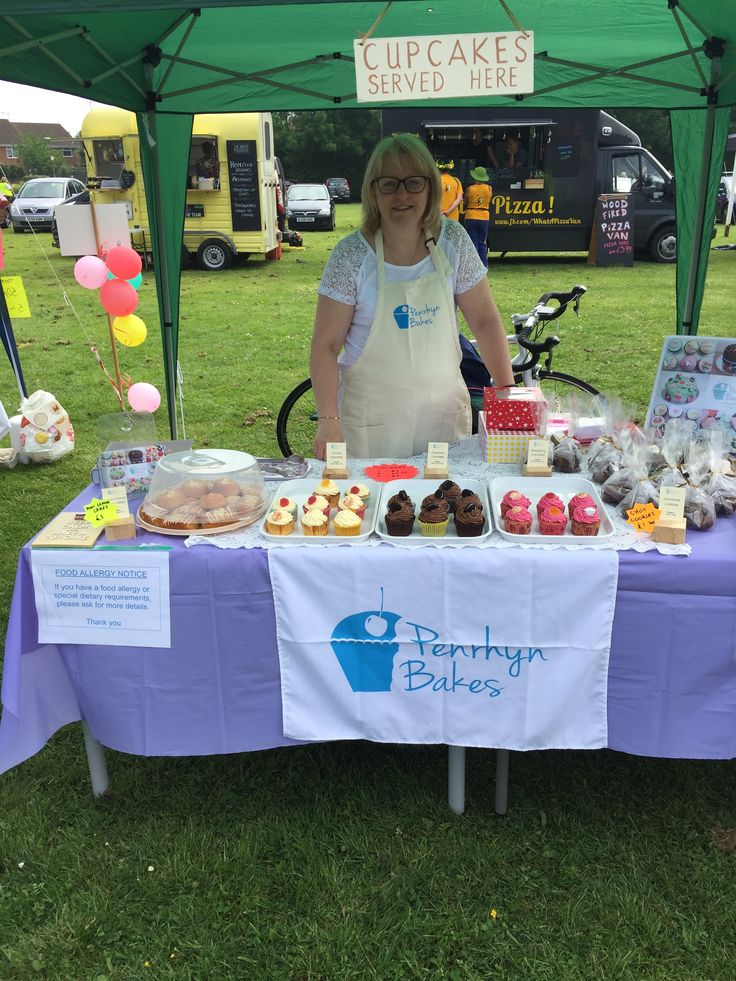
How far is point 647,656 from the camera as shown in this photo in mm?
1856

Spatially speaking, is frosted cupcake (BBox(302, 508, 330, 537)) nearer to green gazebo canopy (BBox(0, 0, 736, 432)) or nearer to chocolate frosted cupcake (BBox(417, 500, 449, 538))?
chocolate frosted cupcake (BBox(417, 500, 449, 538))

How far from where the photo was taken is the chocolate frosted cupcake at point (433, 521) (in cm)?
187

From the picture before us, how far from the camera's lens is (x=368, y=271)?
2.58 m

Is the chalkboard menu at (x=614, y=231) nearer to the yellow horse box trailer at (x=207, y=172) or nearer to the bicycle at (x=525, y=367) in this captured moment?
the yellow horse box trailer at (x=207, y=172)

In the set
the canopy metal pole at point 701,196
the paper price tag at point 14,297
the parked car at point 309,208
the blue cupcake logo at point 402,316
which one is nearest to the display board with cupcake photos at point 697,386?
the blue cupcake logo at point 402,316

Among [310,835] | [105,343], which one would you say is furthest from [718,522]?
[105,343]

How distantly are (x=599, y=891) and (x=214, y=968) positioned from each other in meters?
0.99

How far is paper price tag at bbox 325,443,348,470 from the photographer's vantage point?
225cm

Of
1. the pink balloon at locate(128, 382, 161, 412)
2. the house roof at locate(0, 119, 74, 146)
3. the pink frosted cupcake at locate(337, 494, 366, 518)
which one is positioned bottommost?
the pink balloon at locate(128, 382, 161, 412)

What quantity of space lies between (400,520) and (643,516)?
24.0 inches

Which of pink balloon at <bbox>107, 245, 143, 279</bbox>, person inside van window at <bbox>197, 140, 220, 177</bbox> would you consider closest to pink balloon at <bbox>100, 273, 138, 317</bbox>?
pink balloon at <bbox>107, 245, 143, 279</bbox>

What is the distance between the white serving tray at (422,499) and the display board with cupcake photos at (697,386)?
0.66 meters

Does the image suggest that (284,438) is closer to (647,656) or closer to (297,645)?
(297,645)

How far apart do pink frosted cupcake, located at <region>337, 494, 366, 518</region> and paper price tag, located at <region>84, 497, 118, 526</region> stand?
59cm
